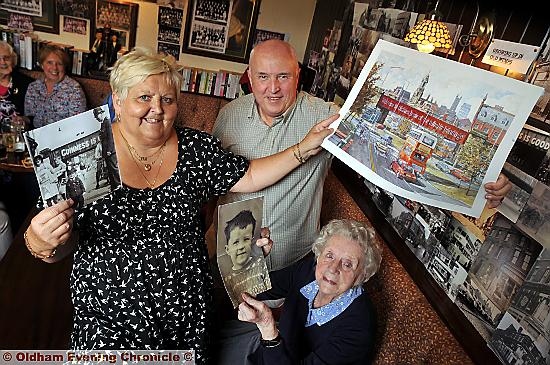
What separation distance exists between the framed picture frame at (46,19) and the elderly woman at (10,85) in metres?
0.86

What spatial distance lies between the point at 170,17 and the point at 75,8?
80cm

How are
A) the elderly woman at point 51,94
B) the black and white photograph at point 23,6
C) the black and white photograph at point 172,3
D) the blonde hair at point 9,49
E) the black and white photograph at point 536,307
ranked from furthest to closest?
the black and white photograph at point 172,3
the black and white photograph at point 23,6
the elderly woman at point 51,94
the blonde hair at point 9,49
the black and white photograph at point 536,307

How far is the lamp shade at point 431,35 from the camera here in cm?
183

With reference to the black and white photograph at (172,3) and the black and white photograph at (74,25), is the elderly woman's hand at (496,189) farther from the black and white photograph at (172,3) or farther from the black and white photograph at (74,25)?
the black and white photograph at (74,25)

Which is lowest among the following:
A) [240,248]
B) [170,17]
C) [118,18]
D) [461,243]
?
A: [240,248]

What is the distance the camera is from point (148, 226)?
1.31 m

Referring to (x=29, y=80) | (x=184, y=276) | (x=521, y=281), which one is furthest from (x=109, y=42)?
(x=521, y=281)

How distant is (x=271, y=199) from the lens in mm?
1745

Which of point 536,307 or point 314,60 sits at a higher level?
point 314,60

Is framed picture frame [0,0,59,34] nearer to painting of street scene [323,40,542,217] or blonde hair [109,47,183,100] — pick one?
blonde hair [109,47,183,100]

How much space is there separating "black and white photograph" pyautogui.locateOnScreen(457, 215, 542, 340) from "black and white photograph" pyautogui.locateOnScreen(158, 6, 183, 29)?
337 centimetres

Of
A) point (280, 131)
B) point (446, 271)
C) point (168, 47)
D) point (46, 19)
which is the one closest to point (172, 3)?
point (168, 47)

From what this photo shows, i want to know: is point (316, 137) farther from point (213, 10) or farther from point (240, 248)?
point (213, 10)

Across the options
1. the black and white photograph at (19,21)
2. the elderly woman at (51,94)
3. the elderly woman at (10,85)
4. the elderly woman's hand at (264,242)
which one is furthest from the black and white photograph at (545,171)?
the black and white photograph at (19,21)
